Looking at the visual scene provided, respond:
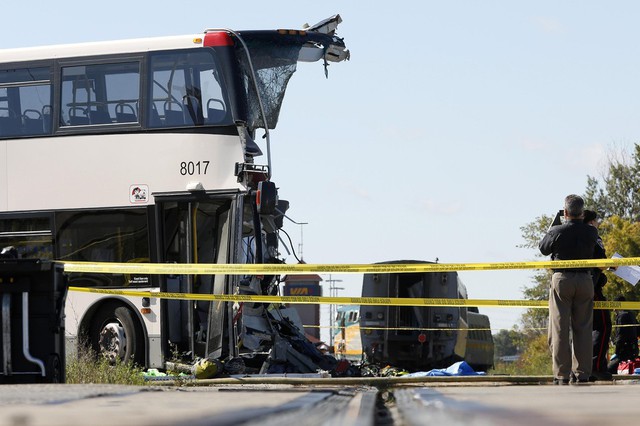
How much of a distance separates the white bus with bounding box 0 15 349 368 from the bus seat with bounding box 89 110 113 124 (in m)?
0.02

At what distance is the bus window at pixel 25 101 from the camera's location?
1870 centimetres

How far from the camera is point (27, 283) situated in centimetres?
1130

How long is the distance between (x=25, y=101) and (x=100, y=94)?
115 cm

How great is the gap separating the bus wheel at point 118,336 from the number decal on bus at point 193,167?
2036 millimetres

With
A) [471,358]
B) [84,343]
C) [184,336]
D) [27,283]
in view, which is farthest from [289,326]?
[471,358]

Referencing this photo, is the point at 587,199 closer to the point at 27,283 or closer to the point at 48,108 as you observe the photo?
the point at 48,108

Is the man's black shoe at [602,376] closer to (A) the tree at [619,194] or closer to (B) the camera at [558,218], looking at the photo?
(B) the camera at [558,218]

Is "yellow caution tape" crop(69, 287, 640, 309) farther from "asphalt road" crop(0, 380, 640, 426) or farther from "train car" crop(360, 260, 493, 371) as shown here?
"asphalt road" crop(0, 380, 640, 426)

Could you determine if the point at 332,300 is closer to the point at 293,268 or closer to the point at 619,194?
the point at 293,268

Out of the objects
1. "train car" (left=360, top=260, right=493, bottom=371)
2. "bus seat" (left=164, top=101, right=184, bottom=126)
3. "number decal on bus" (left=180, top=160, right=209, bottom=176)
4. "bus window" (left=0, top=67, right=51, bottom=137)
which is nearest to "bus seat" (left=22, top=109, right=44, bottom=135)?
"bus window" (left=0, top=67, right=51, bottom=137)

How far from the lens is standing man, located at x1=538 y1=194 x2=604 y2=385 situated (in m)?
12.5

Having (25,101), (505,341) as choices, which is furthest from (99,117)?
(505,341)

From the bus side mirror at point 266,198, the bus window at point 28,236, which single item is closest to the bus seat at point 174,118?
the bus side mirror at point 266,198

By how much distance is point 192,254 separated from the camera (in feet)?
58.7
